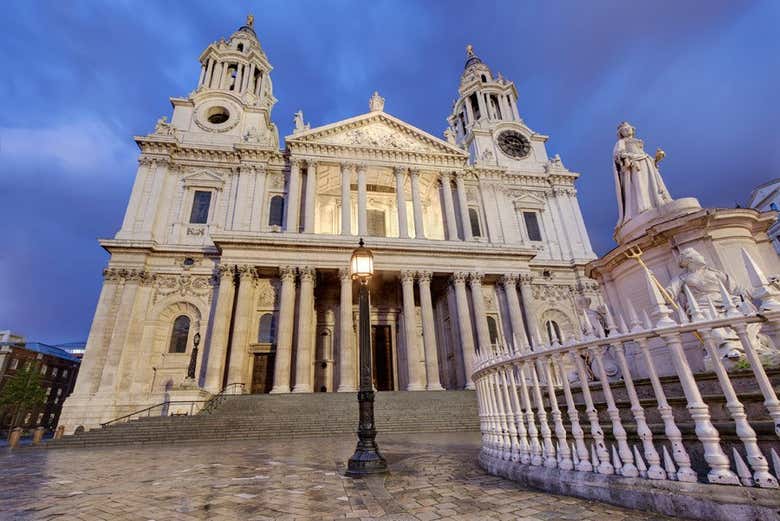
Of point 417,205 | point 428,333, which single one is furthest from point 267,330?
point 417,205

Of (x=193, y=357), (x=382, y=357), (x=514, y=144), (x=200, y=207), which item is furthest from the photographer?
(x=514, y=144)

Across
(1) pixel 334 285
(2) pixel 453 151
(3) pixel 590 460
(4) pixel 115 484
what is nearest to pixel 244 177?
(1) pixel 334 285

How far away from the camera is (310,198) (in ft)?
81.2

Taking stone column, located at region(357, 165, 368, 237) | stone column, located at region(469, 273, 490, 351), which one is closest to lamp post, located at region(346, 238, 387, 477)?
stone column, located at region(469, 273, 490, 351)

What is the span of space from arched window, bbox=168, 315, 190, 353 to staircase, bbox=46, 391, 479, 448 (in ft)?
23.5

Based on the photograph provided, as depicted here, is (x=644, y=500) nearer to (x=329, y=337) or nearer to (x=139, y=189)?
(x=329, y=337)

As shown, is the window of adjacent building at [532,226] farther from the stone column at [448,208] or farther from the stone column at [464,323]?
the stone column at [464,323]

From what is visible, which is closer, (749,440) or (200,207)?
(749,440)

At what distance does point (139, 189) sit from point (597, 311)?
2718 centimetres

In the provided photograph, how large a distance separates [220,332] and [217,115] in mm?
19575

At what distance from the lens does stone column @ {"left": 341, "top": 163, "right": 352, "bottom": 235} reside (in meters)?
24.0

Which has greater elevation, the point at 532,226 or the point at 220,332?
the point at 532,226

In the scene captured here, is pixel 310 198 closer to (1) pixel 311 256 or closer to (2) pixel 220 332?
(1) pixel 311 256

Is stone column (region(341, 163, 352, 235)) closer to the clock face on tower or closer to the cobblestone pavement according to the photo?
the clock face on tower
